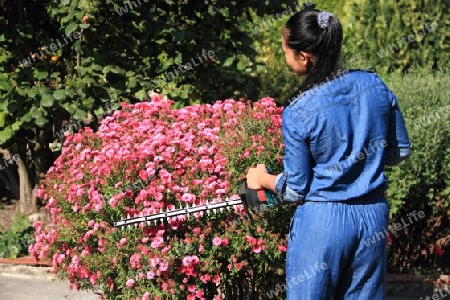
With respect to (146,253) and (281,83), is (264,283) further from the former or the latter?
(281,83)

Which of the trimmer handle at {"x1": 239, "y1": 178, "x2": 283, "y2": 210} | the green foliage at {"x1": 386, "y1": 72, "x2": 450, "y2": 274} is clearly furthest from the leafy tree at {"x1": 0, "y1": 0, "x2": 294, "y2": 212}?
the trimmer handle at {"x1": 239, "y1": 178, "x2": 283, "y2": 210}

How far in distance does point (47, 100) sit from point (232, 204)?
103 inches

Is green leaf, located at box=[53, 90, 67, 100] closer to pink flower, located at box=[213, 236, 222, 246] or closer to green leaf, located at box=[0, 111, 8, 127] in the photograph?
green leaf, located at box=[0, 111, 8, 127]

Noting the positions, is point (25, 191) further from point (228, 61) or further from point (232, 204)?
point (232, 204)

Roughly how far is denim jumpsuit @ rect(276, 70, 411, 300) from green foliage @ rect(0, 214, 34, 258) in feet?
12.3

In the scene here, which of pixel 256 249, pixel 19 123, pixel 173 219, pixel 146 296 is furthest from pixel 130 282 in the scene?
pixel 19 123

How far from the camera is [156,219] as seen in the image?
359cm

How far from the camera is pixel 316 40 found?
2770 mm

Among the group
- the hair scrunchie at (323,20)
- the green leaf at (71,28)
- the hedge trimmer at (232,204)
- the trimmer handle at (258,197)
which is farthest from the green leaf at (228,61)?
the hair scrunchie at (323,20)

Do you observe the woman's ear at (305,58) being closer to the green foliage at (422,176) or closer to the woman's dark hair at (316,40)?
the woman's dark hair at (316,40)

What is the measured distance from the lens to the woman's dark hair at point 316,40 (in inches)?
109

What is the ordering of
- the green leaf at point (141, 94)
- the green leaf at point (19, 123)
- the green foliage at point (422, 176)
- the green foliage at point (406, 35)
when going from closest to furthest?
the green foliage at point (422, 176) → the green leaf at point (19, 123) → the green leaf at point (141, 94) → the green foliage at point (406, 35)

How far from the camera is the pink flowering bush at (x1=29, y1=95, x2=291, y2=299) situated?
379cm

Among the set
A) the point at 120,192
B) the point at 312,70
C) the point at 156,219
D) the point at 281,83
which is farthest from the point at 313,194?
the point at 281,83
